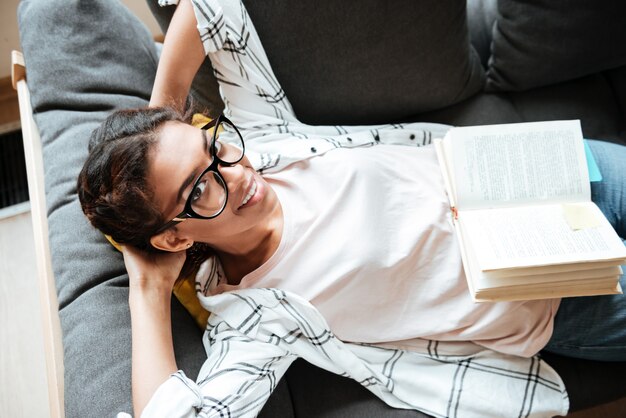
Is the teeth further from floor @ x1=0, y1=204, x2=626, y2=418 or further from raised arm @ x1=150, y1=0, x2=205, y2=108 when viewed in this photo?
floor @ x1=0, y1=204, x2=626, y2=418

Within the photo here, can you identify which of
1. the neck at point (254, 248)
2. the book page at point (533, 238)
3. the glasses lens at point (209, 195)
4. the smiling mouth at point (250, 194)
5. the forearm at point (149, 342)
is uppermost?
the glasses lens at point (209, 195)

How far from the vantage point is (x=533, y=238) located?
964 millimetres

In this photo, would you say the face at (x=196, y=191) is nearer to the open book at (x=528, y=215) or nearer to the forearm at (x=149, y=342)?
the forearm at (x=149, y=342)

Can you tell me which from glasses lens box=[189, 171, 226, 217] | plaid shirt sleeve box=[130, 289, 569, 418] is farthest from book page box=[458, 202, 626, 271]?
glasses lens box=[189, 171, 226, 217]

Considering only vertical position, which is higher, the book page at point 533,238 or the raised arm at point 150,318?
the book page at point 533,238

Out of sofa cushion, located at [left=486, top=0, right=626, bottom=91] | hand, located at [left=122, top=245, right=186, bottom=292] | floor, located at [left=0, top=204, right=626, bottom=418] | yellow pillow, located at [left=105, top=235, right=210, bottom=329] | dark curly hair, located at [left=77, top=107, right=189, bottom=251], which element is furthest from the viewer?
floor, located at [left=0, top=204, right=626, bottom=418]

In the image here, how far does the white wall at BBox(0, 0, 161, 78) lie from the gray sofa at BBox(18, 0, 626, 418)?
61cm

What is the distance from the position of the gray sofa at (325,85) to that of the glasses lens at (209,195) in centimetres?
28

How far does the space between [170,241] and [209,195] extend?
13 cm

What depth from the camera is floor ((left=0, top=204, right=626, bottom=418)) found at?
1.53 meters

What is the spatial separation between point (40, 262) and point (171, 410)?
0.50m

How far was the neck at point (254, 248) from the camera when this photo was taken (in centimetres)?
108

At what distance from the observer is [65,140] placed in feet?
3.86

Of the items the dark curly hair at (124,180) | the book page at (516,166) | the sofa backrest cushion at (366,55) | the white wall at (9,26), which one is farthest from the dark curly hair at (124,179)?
the white wall at (9,26)
